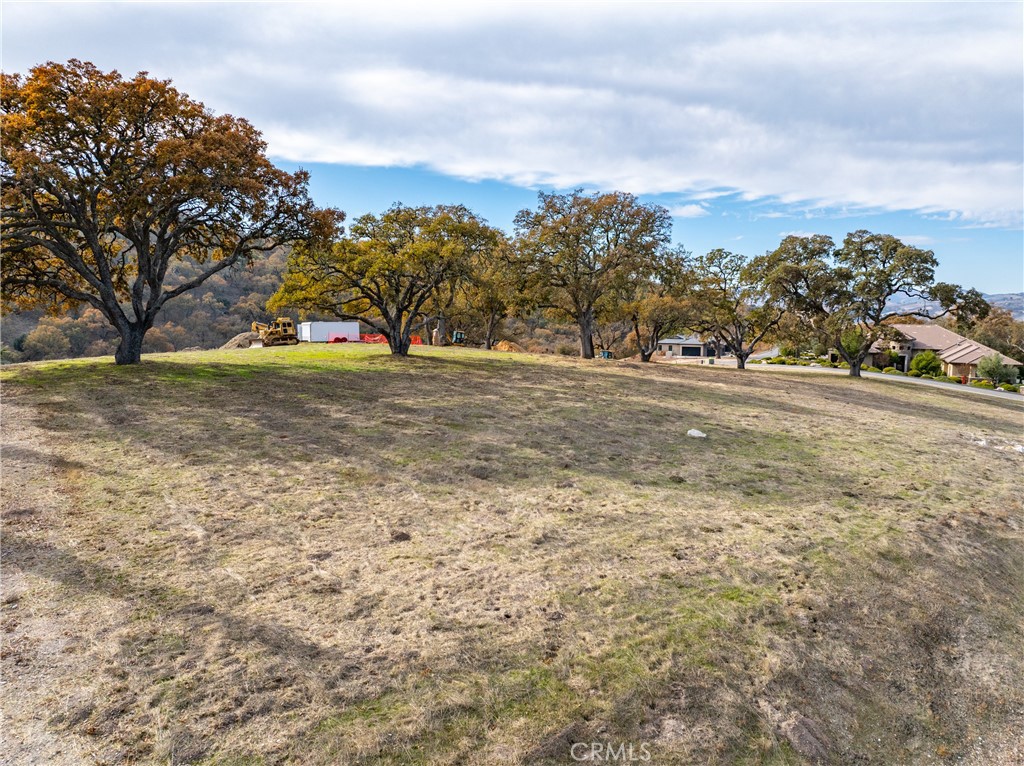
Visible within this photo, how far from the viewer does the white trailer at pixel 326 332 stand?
31.5 meters

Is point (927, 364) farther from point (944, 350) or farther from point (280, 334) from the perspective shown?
point (280, 334)

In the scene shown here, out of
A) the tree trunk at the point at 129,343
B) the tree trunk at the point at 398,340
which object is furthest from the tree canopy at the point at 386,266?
the tree trunk at the point at 129,343

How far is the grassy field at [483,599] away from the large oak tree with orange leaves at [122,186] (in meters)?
5.70

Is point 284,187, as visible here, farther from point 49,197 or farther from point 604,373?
point 604,373

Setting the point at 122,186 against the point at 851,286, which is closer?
the point at 122,186

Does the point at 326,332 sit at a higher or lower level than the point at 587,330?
lower

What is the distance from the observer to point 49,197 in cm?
1223

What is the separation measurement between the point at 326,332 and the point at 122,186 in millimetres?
20523

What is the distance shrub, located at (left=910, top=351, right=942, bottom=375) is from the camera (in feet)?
123

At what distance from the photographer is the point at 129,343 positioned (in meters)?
13.3

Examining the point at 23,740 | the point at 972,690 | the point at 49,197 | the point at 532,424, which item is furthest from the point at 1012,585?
the point at 49,197

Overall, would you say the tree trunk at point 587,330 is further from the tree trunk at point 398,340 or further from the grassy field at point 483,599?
the grassy field at point 483,599

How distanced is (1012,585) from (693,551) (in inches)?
126

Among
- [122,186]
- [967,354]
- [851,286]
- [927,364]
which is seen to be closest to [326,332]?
[122,186]
